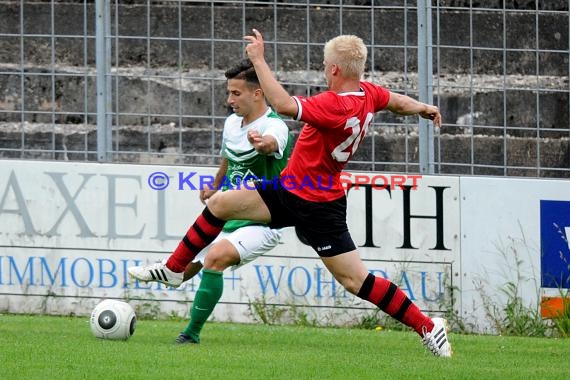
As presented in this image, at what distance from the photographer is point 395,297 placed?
27.6 ft

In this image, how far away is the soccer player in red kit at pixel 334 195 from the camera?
27.0 ft

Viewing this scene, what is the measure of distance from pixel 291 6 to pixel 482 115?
6.06ft

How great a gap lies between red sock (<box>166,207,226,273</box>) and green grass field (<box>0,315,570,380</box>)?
0.52 meters

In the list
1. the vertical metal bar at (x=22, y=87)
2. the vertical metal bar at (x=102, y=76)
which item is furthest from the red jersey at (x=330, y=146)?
the vertical metal bar at (x=22, y=87)

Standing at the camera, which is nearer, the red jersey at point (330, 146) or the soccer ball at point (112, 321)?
the red jersey at point (330, 146)

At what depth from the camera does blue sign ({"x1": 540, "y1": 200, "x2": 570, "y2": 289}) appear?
1101 cm

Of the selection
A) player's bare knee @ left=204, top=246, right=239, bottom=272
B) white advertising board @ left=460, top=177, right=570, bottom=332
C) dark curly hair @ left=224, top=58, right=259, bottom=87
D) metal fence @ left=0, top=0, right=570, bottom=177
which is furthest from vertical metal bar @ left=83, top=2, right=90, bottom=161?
white advertising board @ left=460, top=177, right=570, bottom=332

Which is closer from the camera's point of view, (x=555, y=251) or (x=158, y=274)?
(x=158, y=274)

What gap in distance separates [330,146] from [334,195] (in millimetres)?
326

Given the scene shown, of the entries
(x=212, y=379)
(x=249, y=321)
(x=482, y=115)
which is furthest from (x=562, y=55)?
(x=212, y=379)

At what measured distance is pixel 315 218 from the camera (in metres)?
8.37

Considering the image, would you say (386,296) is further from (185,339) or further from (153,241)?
(153,241)

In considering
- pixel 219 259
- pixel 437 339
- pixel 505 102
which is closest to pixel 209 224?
pixel 219 259

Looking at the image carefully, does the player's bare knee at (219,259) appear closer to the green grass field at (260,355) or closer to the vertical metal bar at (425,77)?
the green grass field at (260,355)
